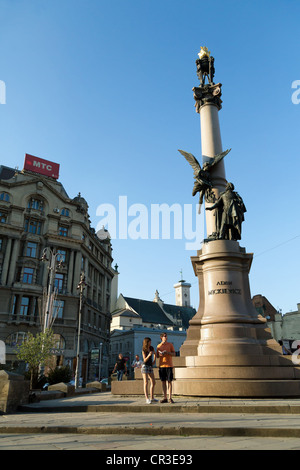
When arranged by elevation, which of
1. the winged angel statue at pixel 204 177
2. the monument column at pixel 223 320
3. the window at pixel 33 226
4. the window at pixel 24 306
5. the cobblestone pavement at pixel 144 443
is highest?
the window at pixel 33 226

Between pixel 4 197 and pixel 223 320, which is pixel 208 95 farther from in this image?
pixel 4 197

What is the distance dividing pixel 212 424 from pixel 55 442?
2551 mm

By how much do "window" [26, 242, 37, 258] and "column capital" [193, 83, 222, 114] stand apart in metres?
32.4

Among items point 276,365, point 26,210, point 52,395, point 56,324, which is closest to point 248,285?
point 276,365

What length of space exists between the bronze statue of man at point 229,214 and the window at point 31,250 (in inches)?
1347

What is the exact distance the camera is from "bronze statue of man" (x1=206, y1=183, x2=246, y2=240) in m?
13.8

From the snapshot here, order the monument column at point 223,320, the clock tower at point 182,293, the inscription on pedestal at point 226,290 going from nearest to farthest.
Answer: the monument column at point 223,320 < the inscription on pedestal at point 226,290 < the clock tower at point 182,293

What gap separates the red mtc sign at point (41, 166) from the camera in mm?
48188

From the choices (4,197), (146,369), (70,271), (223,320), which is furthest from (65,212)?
(146,369)

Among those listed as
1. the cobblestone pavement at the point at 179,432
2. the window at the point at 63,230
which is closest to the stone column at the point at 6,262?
the window at the point at 63,230

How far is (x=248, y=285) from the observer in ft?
41.9

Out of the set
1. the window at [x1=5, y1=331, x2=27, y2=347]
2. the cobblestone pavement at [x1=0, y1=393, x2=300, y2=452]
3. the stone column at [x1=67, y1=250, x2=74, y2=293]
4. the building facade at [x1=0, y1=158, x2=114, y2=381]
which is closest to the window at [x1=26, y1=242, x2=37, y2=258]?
the building facade at [x1=0, y1=158, x2=114, y2=381]

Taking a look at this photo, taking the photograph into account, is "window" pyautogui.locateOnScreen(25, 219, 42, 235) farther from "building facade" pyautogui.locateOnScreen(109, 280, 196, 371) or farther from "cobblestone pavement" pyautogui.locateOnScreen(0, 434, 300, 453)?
"cobblestone pavement" pyautogui.locateOnScreen(0, 434, 300, 453)

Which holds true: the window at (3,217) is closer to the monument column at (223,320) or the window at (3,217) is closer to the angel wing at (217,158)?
the monument column at (223,320)
